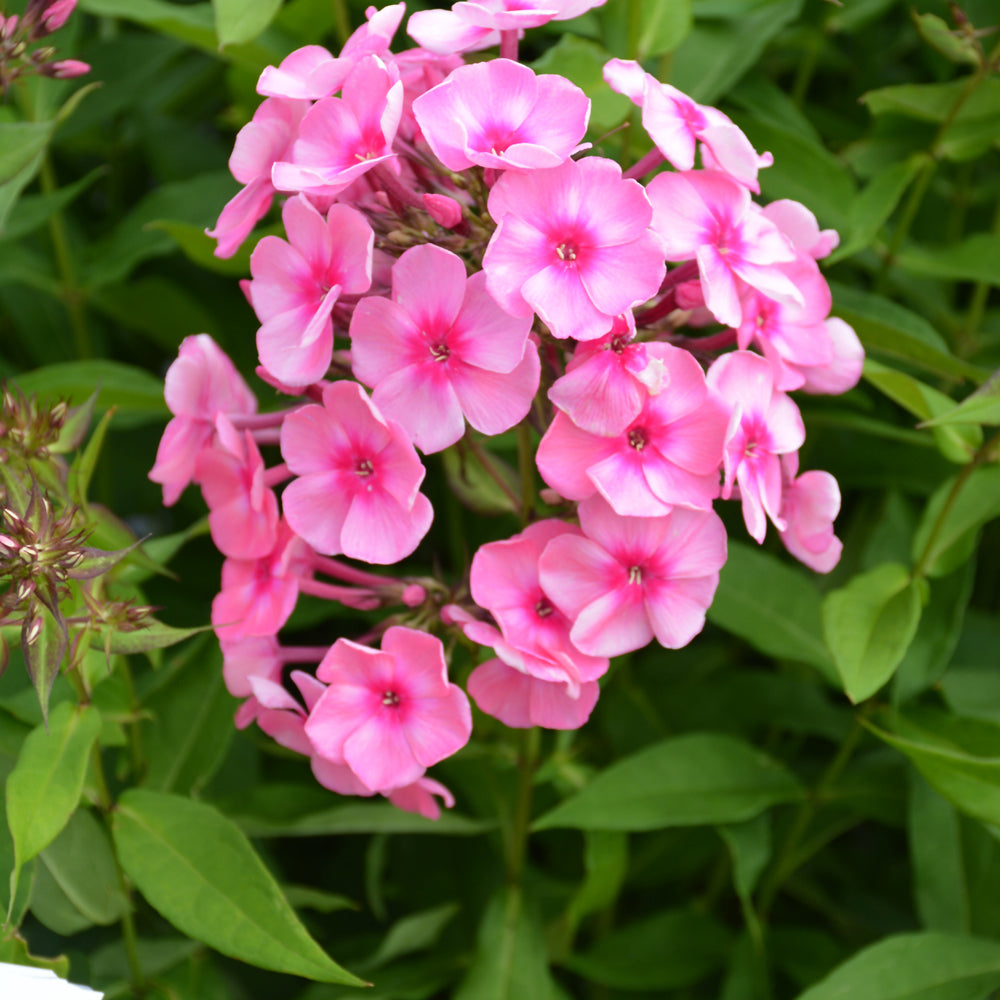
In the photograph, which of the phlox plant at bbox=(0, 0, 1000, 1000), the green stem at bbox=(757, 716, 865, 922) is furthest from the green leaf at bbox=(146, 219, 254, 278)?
the green stem at bbox=(757, 716, 865, 922)

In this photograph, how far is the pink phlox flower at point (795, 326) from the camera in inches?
34.9

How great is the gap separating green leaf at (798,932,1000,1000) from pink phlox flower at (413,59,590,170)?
757mm

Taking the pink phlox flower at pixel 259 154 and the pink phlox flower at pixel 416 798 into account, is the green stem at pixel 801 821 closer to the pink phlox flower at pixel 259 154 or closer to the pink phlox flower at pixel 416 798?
the pink phlox flower at pixel 416 798

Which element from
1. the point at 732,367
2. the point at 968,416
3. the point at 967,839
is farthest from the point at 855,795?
the point at 732,367

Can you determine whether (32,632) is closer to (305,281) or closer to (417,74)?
(305,281)

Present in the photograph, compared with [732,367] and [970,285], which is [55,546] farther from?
[970,285]

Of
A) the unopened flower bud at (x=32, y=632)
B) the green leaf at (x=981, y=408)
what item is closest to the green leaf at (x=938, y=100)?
the green leaf at (x=981, y=408)

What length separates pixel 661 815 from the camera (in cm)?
111

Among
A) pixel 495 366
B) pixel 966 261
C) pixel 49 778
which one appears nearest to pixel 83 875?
pixel 49 778

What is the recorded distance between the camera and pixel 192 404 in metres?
0.96

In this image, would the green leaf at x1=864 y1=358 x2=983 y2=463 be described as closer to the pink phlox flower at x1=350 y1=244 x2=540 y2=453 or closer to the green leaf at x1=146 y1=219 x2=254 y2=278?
the pink phlox flower at x1=350 y1=244 x2=540 y2=453

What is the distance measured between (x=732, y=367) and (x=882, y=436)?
1.94ft

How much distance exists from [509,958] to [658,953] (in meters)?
0.21

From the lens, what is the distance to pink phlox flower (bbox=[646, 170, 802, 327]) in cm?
82
